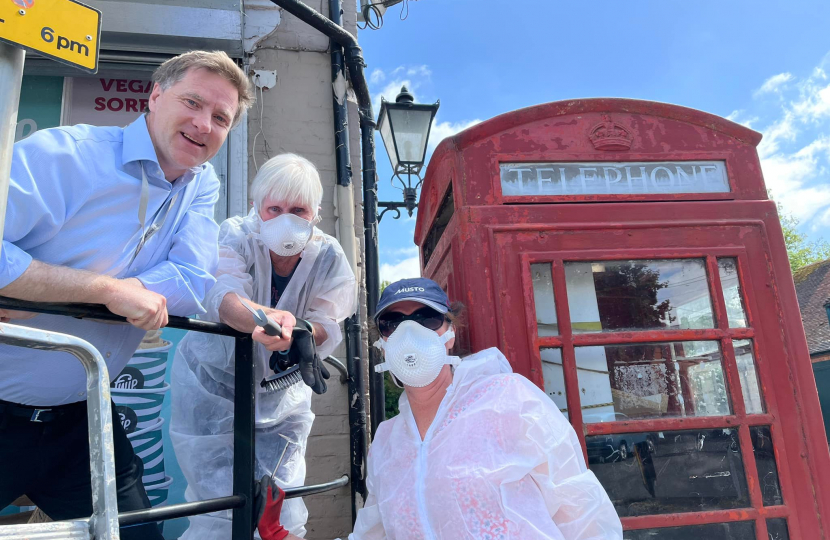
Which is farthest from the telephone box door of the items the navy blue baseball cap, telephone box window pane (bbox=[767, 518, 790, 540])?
the navy blue baseball cap

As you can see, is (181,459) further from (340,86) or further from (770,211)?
(340,86)

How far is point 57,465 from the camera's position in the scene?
60.3 inches

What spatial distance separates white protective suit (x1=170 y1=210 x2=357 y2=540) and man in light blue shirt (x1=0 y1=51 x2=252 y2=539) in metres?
0.22

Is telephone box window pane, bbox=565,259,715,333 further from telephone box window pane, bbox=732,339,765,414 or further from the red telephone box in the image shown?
telephone box window pane, bbox=732,339,765,414

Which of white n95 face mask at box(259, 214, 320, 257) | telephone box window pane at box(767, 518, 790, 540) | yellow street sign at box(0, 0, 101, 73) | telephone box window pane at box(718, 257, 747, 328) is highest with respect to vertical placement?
yellow street sign at box(0, 0, 101, 73)

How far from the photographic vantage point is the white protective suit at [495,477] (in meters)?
1.61

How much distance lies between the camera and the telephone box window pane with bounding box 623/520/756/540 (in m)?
1.96

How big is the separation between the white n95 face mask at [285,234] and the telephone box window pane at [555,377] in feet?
3.26

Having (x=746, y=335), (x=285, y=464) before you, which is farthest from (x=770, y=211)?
(x=285, y=464)

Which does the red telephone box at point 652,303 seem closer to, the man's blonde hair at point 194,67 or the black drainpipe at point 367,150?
the man's blonde hair at point 194,67

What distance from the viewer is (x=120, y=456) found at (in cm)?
162

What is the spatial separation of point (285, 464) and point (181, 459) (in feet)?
1.18

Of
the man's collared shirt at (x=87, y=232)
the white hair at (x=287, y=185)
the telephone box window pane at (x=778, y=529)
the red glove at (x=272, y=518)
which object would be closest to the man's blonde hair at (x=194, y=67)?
the man's collared shirt at (x=87, y=232)

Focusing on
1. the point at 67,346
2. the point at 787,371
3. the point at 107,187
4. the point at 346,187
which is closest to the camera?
the point at 67,346
